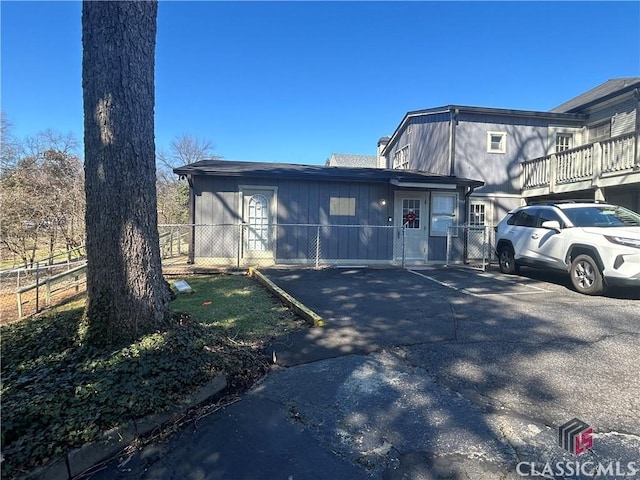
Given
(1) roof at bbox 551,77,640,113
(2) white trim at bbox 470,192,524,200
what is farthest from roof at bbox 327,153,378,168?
(2) white trim at bbox 470,192,524,200

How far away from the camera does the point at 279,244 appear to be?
1066 cm

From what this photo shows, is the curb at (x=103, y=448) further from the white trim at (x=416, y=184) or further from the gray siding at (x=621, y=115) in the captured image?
the gray siding at (x=621, y=115)

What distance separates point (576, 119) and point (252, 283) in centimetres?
1421

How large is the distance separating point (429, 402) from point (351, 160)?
3472 centimetres

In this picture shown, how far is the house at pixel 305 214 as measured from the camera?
10.4 metres

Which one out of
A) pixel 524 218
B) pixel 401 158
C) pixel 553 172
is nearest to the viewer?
pixel 524 218

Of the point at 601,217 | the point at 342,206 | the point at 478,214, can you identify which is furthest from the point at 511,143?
the point at 342,206

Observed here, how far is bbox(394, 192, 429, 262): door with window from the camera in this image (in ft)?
37.7

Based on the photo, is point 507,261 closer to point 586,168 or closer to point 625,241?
point 625,241

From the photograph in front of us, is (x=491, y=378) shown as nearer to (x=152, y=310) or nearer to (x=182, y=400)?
(x=182, y=400)

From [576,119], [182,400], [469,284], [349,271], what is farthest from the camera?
[576,119]

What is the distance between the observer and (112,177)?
3111 mm

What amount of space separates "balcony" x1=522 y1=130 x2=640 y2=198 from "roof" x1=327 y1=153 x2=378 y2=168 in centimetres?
2242

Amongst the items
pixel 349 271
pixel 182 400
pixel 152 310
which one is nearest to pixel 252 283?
pixel 349 271
